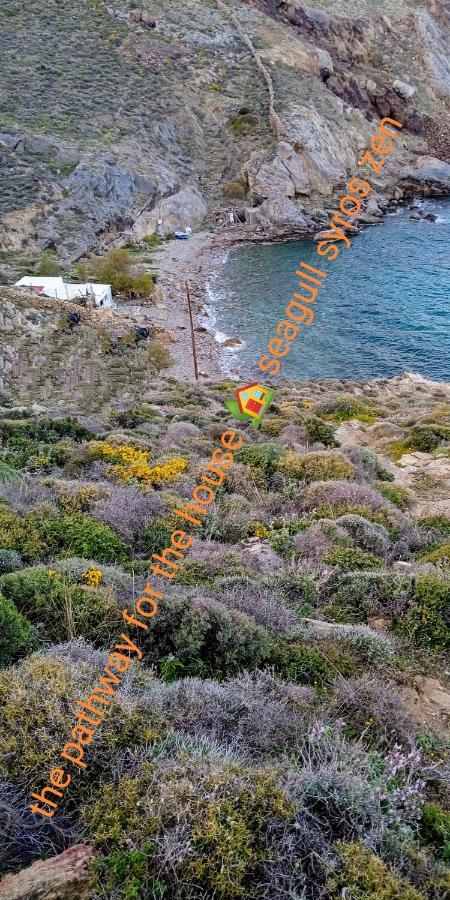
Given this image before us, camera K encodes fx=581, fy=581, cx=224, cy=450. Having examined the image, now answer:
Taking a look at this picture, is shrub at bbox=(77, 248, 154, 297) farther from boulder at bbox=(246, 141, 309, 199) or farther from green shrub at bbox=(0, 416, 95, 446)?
green shrub at bbox=(0, 416, 95, 446)

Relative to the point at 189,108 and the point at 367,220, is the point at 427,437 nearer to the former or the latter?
the point at 367,220

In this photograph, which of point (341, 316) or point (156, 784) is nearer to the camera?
point (156, 784)

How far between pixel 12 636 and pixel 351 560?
A: 4.20 metres

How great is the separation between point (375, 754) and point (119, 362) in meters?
23.1

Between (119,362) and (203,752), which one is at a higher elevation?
(203,752)

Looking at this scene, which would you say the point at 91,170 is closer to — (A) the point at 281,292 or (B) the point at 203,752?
(A) the point at 281,292

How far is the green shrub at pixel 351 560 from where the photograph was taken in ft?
23.9

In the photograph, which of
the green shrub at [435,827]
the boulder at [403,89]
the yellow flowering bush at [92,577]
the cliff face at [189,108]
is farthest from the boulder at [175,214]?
the green shrub at [435,827]

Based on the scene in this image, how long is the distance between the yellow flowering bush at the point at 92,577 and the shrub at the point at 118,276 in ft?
99.5

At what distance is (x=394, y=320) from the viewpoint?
3316cm

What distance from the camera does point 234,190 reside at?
4997 centimetres

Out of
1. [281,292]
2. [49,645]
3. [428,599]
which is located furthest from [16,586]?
[281,292]

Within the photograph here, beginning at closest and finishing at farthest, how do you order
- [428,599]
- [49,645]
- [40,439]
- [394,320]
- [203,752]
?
[203,752] < [49,645] < [428,599] < [40,439] < [394,320]

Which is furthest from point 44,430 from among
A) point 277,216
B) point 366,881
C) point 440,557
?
point 277,216
